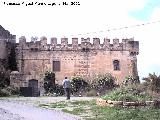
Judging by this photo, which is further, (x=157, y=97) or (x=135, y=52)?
(x=135, y=52)

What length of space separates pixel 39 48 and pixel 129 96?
2676cm

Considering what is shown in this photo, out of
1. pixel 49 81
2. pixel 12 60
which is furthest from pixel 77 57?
pixel 12 60

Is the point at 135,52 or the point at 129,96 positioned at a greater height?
the point at 135,52

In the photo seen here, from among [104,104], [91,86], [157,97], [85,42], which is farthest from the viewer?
[85,42]

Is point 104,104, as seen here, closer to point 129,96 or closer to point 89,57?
point 129,96

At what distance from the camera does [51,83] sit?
42219mm

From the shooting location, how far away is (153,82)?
65.9 feet

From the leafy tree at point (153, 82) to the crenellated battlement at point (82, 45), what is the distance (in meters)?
23.9

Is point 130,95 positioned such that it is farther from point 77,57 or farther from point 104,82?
point 77,57

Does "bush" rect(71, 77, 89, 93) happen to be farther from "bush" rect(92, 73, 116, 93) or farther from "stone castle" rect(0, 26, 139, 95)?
"stone castle" rect(0, 26, 139, 95)

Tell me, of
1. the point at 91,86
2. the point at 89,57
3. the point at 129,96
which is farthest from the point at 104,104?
the point at 89,57

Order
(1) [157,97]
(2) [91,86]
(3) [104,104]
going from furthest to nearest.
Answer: (2) [91,86] → (3) [104,104] → (1) [157,97]

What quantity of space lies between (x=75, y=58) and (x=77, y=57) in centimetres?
23

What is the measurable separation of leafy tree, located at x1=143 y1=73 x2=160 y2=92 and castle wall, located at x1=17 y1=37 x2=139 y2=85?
2334 centimetres
